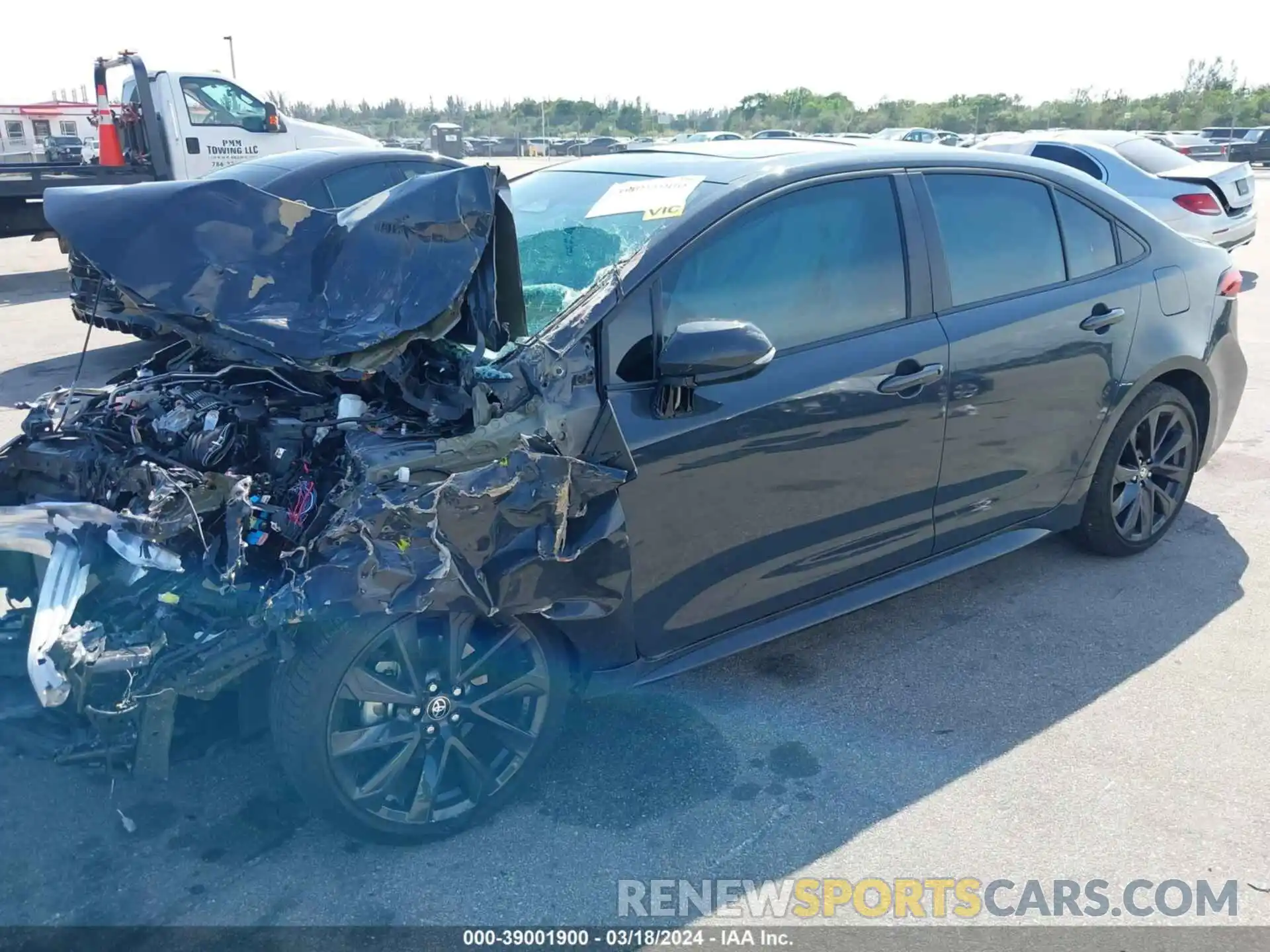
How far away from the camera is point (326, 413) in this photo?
3076mm

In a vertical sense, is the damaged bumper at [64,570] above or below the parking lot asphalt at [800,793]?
above

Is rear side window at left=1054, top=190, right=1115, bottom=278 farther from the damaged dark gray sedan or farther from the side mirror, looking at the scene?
the side mirror

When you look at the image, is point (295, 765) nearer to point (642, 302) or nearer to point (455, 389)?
point (455, 389)

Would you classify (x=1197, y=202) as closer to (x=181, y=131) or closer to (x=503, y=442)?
(x=503, y=442)

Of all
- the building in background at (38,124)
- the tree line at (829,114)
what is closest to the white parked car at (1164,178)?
the building in background at (38,124)

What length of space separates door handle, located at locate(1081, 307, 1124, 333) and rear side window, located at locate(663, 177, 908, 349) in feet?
3.14

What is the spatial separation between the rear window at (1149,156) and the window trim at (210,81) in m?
10.5

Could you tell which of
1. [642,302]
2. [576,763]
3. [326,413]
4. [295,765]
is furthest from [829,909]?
[326,413]

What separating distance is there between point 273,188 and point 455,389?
5.20 meters

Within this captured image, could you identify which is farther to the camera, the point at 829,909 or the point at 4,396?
the point at 4,396

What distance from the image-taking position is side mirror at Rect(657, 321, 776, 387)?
9.23 feet

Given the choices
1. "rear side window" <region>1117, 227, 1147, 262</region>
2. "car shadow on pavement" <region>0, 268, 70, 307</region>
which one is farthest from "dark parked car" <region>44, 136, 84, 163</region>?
"rear side window" <region>1117, 227, 1147, 262</region>

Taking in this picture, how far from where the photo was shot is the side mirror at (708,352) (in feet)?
9.23

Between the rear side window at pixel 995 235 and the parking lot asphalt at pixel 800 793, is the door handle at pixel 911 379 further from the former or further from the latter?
the parking lot asphalt at pixel 800 793
